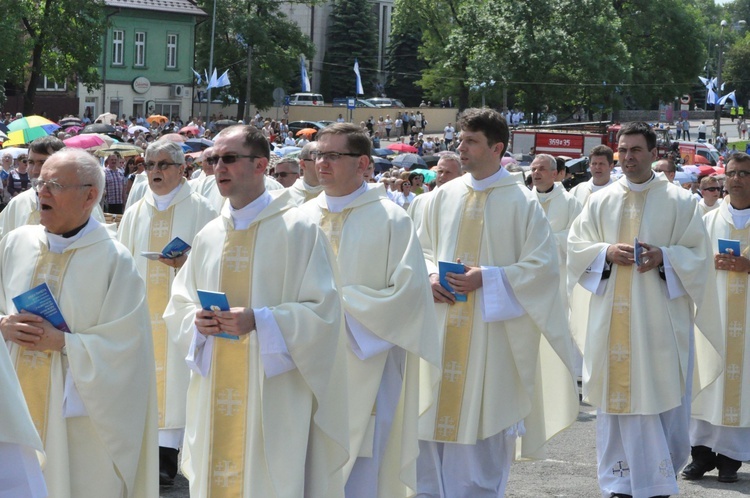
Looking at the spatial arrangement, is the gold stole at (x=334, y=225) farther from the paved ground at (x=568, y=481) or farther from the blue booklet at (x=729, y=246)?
the blue booklet at (x=729, y=246)

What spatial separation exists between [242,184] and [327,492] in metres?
1.44

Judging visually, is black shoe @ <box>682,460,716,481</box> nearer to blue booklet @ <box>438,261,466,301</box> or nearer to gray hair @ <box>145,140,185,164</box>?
blue booklet @ <box>438,261,466,301</box>

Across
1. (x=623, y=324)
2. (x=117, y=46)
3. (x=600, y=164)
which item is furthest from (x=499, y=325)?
(x=117, y=46)

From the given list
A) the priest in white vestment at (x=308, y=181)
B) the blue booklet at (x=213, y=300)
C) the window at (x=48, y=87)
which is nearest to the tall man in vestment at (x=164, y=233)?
the priest in white vestment at (x=308, y=181)

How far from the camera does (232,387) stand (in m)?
5.38

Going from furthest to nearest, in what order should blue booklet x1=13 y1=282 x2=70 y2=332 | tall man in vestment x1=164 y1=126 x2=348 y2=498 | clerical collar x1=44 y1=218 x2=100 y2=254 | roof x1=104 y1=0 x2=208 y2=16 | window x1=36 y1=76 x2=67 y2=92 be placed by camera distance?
roof x1=104 y1=0 x2=208 y2=16 → window x1=36 y1=76 x2=67 y2=92 → tall man in vestment x1=164 y1=126 x2=348 y2=498 → clerical collar x1=44 y1=218 x2=100 y2=254 → blue booklet x1=13 y1=282 x2=70 y2=332

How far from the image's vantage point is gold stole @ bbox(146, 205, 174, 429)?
25.8 ft

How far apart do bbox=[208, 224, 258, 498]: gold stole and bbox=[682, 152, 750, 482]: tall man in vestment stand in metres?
4.10

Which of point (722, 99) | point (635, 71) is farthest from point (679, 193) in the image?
point (635, 71)

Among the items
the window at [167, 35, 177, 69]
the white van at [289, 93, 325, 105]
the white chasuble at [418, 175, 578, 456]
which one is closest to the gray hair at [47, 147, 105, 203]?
the white chasuble at [418, 175, 578, 456]

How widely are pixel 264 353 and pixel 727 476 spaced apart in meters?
4.30

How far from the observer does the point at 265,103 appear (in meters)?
57.9

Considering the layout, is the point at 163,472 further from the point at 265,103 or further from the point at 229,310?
the point at 265,103

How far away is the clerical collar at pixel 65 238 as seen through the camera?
503 cm
